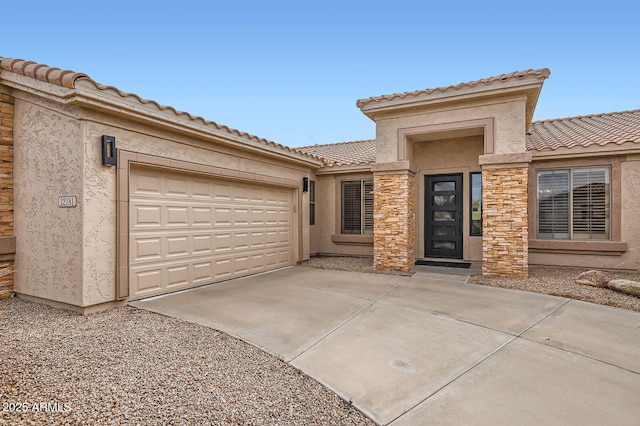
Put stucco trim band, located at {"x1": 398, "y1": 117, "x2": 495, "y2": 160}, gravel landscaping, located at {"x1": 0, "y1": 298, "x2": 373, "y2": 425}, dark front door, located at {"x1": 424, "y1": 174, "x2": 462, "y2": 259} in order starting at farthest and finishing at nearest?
dark front door, located at {"x1": 424, "y1": 174, "x2": 462, "y2": 259}, stucco trim band, located at {"x1": 398, "y1": 117, "x2": 495, "y2": 160}, gravel landscaping, located at {"x1": 0, "y1": 298, "x2": 373, "y2": 425}

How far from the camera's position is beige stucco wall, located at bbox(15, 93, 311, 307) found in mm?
4969

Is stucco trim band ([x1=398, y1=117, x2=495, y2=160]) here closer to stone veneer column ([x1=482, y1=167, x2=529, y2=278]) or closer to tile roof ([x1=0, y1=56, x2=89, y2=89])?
stone veneer column ([x1=482, y1=167, x2=529, y2=278])

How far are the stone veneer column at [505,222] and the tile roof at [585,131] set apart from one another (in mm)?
2139

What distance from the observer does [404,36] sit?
11750 mm

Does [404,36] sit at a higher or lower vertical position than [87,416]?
higher

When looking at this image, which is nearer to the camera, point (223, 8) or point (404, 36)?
point (223, 8)

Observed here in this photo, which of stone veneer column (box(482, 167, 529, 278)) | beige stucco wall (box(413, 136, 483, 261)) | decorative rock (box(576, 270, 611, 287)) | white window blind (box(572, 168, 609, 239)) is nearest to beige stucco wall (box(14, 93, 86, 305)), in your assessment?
stone veneer column (box(482, 167, 529, 278))

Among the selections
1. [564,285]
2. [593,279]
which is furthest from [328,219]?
[593,279]

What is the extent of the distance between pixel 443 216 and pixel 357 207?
278 centimetres

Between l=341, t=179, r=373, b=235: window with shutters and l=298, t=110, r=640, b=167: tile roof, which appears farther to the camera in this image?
l=341, t=179, r=373, b=235: window with shutters

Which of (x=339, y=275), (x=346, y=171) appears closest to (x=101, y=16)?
(x=346, y=171)

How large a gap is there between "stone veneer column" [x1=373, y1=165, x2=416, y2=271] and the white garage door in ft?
9.11

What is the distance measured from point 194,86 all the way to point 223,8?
7.76 meters

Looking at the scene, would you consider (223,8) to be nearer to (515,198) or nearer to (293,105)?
(515,198)
